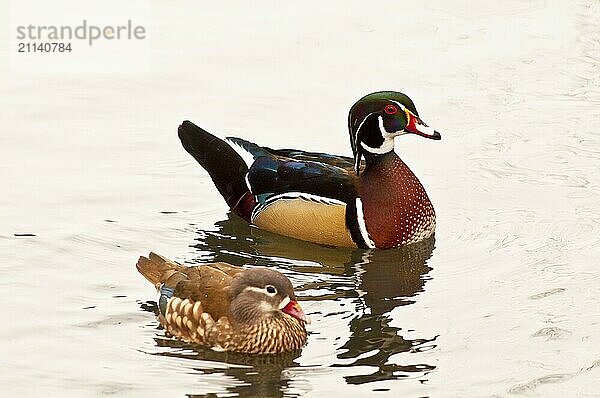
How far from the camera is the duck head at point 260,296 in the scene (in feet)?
28.6

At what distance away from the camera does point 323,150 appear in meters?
12.4

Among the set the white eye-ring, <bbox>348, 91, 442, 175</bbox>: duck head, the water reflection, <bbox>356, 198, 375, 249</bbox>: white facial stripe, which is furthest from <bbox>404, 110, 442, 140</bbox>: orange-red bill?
the water reflection

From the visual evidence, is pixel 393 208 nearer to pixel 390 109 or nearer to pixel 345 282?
pixel 390 109

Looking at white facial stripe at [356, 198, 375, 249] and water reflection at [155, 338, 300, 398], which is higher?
white facial stripe at [356, 198, 375, 249]

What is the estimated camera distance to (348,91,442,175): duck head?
10930mm

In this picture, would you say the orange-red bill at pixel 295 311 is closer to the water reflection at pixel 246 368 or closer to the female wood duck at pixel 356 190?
the water reflection at pixel 246 368

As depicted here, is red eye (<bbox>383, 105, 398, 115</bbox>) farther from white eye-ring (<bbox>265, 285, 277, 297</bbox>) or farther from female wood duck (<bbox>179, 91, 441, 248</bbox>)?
white eye-ring (<bbox>265, 285, 277, 297</bbox>)

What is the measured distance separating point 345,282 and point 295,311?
1.53 meters

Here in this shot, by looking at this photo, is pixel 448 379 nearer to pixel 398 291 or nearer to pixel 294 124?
pixel 398 291

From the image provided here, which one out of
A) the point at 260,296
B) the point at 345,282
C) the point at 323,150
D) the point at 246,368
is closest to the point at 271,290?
the point at 260,296

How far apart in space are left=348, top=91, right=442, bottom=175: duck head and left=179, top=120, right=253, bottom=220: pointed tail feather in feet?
2.94

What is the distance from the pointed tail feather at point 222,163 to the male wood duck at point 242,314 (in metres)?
2.43

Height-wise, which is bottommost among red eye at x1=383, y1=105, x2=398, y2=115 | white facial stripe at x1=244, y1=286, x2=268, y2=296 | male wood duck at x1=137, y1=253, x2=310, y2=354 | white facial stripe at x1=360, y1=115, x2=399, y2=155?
male wood duck at x1=137, y1=253, x2=310, y2=354

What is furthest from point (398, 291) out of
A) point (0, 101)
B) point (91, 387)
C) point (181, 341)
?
point (0, 101)
